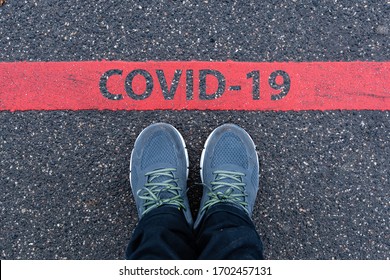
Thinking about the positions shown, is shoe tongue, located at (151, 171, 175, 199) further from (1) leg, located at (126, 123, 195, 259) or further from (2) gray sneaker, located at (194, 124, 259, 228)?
(2) gray sneaker, located at (194, 124, 259, 228)

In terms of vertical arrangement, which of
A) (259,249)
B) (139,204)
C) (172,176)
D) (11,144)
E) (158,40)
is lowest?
(259,249)

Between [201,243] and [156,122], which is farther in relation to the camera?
[156,122]

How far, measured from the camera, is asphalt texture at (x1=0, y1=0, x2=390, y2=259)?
6.85 feet

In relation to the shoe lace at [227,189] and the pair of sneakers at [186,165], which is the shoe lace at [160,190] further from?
the shoe lace at [227,189]

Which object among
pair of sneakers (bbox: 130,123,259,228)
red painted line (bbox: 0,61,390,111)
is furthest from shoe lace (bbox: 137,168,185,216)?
red painted line (bbox: 0,61,390,111)

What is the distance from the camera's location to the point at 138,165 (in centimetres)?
209

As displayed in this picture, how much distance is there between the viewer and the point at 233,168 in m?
2.12

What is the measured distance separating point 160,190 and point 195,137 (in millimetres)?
349

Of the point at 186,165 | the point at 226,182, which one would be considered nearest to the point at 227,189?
the point at 226,182

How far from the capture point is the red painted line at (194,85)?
209cm

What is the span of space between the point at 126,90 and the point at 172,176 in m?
0.54

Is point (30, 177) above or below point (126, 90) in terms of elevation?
below

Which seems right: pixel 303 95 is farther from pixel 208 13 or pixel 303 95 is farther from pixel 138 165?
pixel 138 165

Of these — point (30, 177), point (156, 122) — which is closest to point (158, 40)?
point (156, 122)
